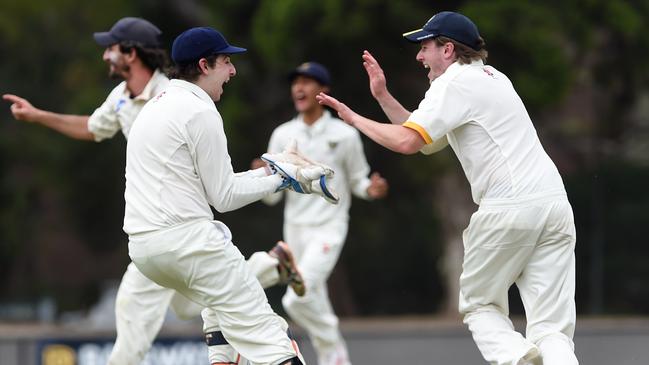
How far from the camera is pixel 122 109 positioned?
8484 millimetres

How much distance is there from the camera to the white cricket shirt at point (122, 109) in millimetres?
8422

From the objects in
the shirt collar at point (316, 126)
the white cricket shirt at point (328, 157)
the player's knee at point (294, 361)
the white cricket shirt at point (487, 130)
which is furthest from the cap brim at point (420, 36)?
the shirt collar at point (316, 126)

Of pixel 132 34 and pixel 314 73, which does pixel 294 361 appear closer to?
pixel 132 34

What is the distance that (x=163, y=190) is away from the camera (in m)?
6.48

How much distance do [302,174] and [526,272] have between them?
1.28 meters

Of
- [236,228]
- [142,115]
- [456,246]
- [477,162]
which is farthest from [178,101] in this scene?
[456,246]

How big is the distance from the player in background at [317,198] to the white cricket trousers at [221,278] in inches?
121

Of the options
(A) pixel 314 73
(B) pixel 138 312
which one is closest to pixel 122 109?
(B) pixel 138 312

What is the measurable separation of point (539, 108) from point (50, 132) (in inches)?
314

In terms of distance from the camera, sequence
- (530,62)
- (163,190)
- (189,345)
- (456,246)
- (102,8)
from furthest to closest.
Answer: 1. (102,8)
2. (456,246)
3. (530,62)
4. (189,345)
5. (163,190)

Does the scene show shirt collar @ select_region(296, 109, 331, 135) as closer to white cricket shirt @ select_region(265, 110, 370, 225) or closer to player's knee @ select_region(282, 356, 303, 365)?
white cricket shirt @ select_region(265, 110, 370, 225)

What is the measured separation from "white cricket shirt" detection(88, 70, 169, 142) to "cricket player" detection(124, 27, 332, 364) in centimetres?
176

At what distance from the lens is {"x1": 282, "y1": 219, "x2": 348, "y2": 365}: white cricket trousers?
958 centimetres

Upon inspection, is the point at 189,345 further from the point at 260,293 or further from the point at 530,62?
the point at 530,62
